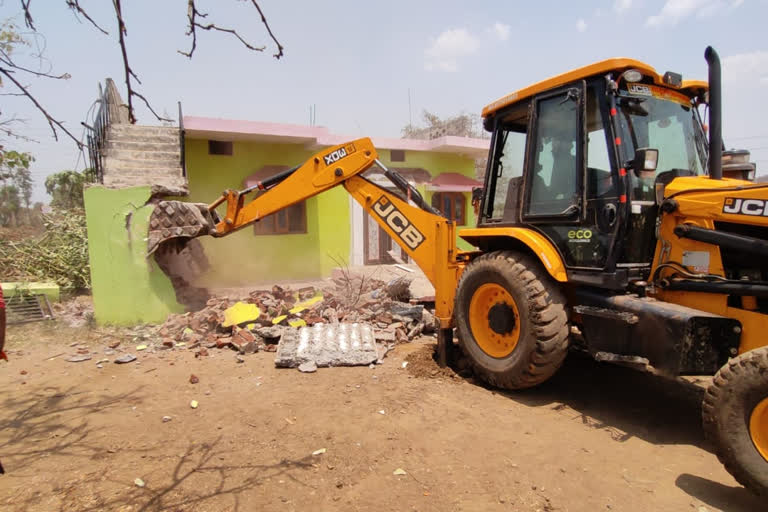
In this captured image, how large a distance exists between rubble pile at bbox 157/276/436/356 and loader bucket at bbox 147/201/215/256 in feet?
3.72

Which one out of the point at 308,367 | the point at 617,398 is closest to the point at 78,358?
the point at 308,367

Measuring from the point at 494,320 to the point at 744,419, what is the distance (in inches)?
75.2

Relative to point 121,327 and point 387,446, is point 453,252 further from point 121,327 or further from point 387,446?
point 121,327

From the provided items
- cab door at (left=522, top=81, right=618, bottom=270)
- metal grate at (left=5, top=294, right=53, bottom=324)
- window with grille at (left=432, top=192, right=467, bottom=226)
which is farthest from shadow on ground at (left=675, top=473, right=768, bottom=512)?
window with grille at (left=432, top=192, right=467, bottom=226)

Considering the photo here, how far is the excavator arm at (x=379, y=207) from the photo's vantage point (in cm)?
464

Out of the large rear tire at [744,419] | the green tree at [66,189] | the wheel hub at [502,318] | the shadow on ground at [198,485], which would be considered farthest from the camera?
the green tree at [66,189]

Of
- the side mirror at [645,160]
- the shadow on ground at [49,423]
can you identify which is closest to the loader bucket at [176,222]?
the shadow on ground at [49,423]

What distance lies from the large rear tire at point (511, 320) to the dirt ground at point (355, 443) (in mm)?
293

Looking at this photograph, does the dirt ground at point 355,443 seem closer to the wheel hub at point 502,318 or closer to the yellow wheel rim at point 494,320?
the yellow wheel rim at point 494,320

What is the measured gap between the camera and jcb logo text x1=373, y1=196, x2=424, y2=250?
4.92 meters

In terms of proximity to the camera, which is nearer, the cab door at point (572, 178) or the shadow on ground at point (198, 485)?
the shadow on ground at point (198, 485)

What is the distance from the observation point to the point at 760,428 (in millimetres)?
2334

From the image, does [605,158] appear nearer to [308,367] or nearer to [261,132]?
[308,367]

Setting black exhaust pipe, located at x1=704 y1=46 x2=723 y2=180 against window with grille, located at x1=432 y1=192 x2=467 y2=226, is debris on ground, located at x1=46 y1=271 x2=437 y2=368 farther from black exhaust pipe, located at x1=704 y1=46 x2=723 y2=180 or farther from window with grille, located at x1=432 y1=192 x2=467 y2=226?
window with grille, located at x1=432 y1=192 x2=467 y2=226
